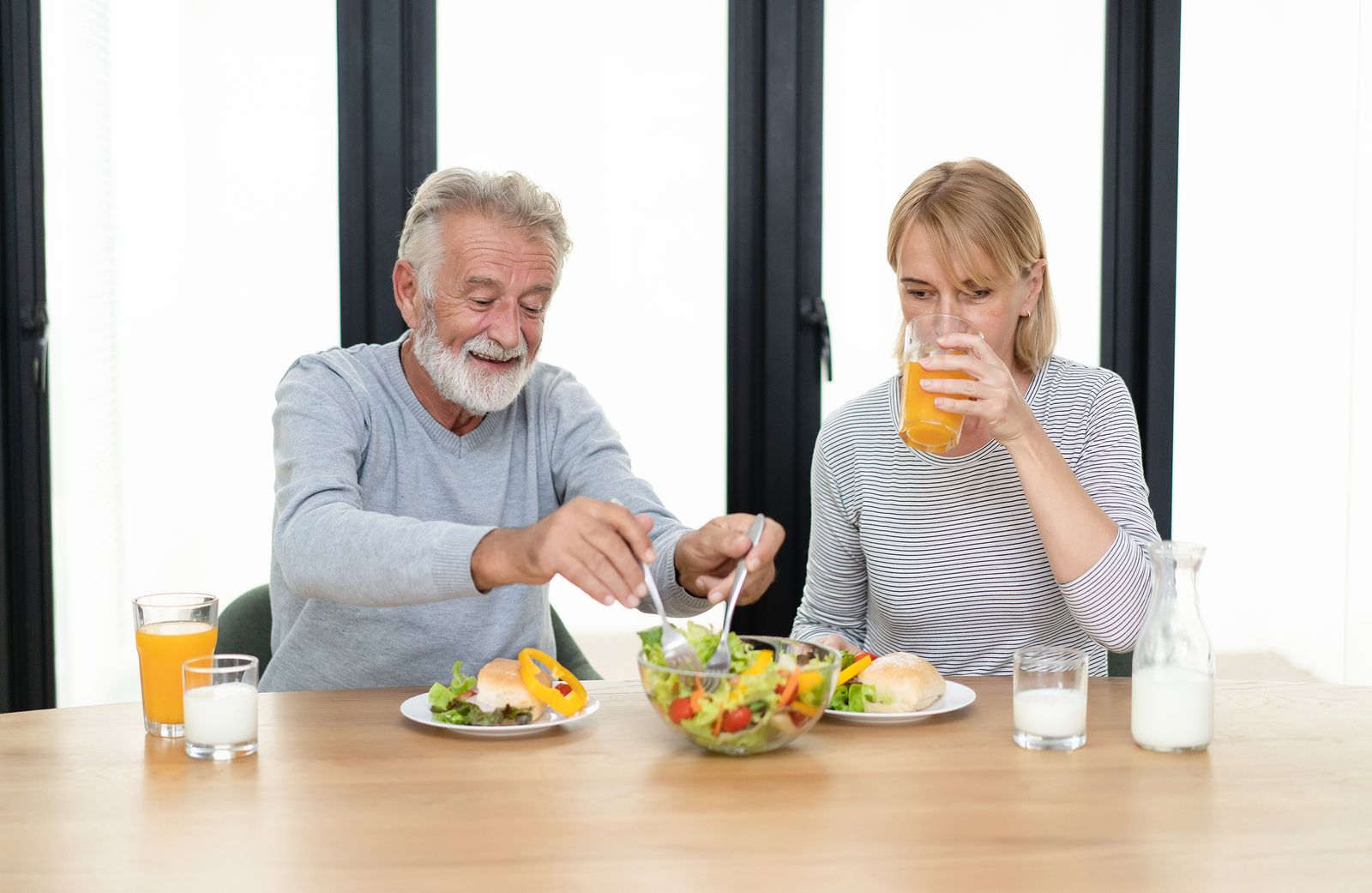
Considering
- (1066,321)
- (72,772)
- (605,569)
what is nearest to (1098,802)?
(605,569)

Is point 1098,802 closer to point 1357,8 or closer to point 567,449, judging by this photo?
point 567,449

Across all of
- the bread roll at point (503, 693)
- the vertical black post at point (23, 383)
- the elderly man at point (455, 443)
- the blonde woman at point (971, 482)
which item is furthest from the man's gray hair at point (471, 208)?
the vertical black post at point (23, 383)

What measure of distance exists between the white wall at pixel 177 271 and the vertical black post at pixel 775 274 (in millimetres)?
945

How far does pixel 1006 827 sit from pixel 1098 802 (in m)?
0.13

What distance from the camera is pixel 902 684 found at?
1.56 meters

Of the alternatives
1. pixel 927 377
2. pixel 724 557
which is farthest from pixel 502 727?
pixel 927 377

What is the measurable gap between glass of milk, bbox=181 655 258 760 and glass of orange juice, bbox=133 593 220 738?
0.09 meters

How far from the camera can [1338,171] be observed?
3135 millimetres

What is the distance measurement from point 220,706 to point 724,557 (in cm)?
67

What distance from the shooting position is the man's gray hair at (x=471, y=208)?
2031 mm

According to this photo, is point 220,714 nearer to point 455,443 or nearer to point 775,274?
point 455,443

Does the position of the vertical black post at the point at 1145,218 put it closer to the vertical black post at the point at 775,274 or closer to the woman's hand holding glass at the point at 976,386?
the vertical black post at the point at 775,274

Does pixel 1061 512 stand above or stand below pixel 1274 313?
below

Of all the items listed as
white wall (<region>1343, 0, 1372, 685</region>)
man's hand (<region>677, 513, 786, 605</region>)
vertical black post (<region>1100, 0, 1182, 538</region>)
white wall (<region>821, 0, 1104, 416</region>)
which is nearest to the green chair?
man's hand (<region>677, 513, 786, 605</region>)
